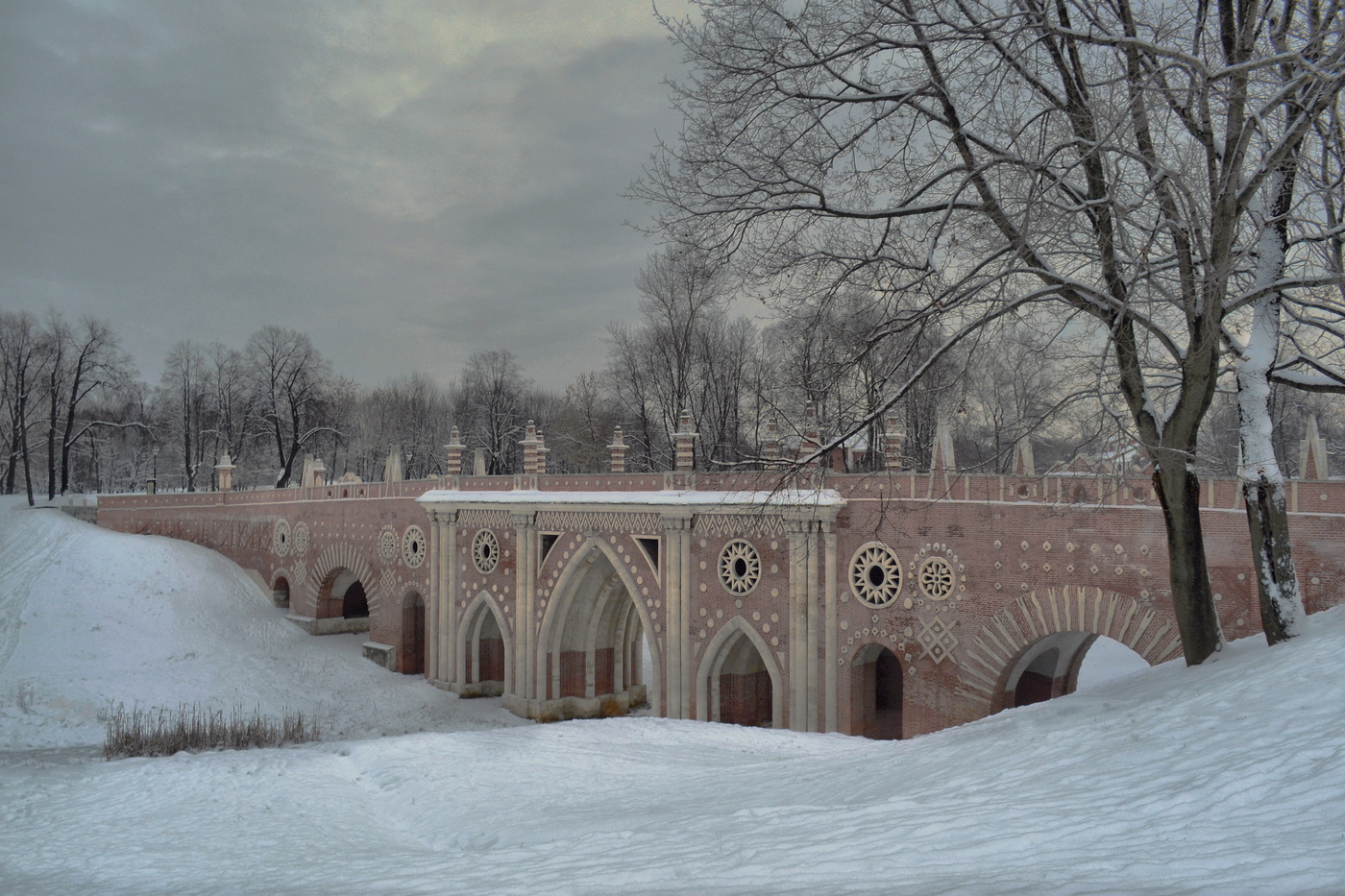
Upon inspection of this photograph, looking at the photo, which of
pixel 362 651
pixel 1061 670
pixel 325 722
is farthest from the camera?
pixel 362 651

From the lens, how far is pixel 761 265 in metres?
7.13

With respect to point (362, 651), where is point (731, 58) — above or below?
above

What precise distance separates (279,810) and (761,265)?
7166 millimetres

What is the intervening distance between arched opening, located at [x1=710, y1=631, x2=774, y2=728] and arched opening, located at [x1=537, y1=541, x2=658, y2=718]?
2.93m

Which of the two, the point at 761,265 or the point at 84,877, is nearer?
the point at 84,877

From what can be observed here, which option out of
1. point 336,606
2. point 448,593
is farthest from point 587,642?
point 336,606

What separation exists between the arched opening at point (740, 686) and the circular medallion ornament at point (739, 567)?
3.52 feet

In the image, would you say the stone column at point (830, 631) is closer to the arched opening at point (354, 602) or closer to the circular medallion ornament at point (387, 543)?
the circular medallion ornament at point (387, 543)

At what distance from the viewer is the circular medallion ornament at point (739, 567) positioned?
1570 centimetres

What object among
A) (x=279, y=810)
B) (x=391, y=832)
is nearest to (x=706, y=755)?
(x=391, y=832)

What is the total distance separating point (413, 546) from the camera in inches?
912

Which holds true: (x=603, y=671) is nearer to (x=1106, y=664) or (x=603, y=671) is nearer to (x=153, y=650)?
(x=153, y=650)

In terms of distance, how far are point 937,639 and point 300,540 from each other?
20.4 metres

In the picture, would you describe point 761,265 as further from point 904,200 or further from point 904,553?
point 904,553
